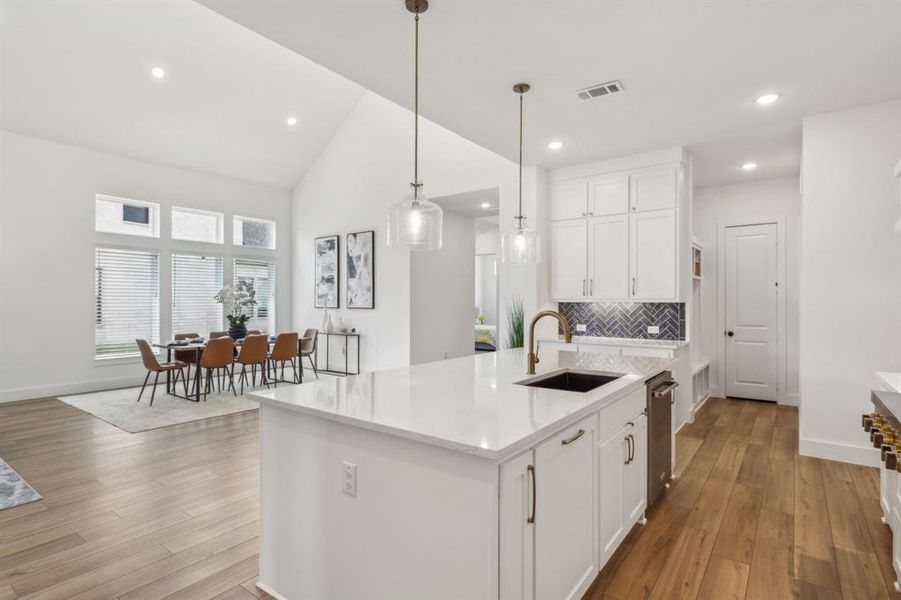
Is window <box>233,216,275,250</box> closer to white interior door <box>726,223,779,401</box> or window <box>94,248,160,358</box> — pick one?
window <box>94,248,160,358</box>

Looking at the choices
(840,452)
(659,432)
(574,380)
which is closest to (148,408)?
(574,380)

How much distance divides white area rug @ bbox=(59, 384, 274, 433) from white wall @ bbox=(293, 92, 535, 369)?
228 cm

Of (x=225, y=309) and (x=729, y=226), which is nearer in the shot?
(x=729, y=226)

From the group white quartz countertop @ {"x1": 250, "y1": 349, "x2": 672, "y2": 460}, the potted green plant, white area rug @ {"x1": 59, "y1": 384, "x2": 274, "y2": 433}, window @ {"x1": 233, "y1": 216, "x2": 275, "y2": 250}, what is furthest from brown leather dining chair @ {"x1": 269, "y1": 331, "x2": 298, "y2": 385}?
white quartz countertop @ {"x1": 250, "y1": 349, "x2": 672, "y2": 460}

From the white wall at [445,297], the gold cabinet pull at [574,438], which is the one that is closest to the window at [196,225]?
the white wall at [445,297]

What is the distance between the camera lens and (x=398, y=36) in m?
2.69

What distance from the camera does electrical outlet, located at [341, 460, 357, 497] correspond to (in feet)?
5.55

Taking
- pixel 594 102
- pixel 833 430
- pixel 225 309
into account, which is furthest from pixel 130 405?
pixel 833 430

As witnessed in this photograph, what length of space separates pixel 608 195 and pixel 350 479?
14.4ft

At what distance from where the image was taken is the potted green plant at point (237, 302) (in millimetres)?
6715

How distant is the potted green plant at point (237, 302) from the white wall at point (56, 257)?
865 mm

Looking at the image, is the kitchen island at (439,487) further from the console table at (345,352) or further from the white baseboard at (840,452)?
the console table at (345,352)

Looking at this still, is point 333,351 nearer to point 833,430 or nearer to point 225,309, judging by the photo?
point 225,309

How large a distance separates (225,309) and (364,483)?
700 centimetres
